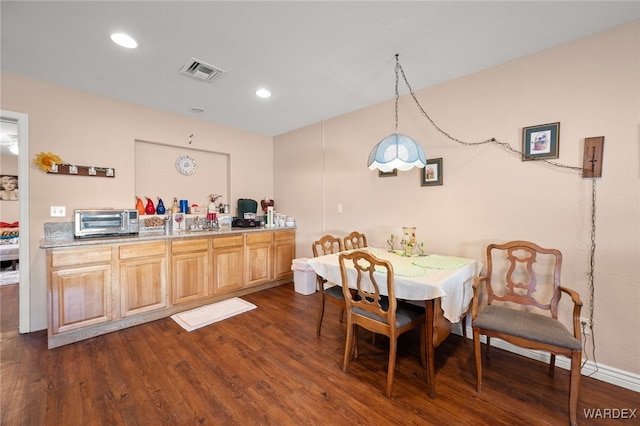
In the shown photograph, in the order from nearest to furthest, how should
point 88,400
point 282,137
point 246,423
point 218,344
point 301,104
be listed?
point 246,423 < point 88,400 < point 218,344 < point 301,104 < point 282,137

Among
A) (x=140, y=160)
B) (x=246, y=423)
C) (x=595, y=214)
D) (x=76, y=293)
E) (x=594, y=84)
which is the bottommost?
(x=246, y=423)

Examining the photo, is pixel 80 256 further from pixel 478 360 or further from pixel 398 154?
pixel 478 360

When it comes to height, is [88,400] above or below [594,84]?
below

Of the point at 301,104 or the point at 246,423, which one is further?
the point at 301,104

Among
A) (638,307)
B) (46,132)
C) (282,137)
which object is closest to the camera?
(638,307)

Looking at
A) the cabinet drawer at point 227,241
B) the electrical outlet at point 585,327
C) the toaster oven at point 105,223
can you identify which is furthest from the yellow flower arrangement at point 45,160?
the electrical outlet at point 585,327

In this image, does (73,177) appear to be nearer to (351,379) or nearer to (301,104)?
(301,104)

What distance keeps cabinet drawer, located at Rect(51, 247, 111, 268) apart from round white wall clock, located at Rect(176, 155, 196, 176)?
1.56m

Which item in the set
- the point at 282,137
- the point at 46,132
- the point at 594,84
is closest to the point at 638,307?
the point at 594,84

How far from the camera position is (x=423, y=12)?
69.7 inches

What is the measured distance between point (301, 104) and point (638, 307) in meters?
3.57

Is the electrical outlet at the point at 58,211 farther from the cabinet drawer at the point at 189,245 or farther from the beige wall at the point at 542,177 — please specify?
the beige wall at the point at 542,177

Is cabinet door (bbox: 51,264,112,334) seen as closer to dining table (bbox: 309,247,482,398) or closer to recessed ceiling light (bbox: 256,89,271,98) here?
dining table (bbox: 309,247,482,398)

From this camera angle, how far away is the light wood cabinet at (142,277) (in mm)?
2707
